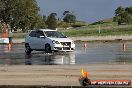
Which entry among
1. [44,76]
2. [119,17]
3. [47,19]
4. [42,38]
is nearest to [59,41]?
[42,38]

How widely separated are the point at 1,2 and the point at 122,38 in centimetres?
2228

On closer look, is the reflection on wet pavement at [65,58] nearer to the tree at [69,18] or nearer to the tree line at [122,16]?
the tree line at [122,16]

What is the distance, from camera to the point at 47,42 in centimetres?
3244

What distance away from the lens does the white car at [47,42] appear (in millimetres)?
31984

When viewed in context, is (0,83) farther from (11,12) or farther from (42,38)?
(11,12)

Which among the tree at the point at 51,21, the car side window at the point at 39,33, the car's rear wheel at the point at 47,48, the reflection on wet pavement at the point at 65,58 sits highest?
the tree at the point at 51,21

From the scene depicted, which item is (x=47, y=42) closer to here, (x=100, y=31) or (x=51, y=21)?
(x=100, y=31)

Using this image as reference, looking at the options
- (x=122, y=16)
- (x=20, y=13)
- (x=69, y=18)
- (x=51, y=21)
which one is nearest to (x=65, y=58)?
(x=20, y=13)

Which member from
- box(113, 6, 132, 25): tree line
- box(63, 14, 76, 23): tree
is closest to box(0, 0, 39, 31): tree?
box(113, 6, 132, 25): tree line

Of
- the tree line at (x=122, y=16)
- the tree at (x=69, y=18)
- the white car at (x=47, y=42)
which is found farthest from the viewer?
the tree at (x=69, y=18)

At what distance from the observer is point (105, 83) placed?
11.2 metres

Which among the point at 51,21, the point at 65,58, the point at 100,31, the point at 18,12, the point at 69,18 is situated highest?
the point at 69,18

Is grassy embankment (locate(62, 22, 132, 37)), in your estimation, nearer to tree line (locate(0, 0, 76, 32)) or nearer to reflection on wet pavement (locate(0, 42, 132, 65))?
tree line (locate(0, 0, 76, 32))

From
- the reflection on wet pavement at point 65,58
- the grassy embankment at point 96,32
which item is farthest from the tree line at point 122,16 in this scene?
the reflection on wet pavement at point 65,58
